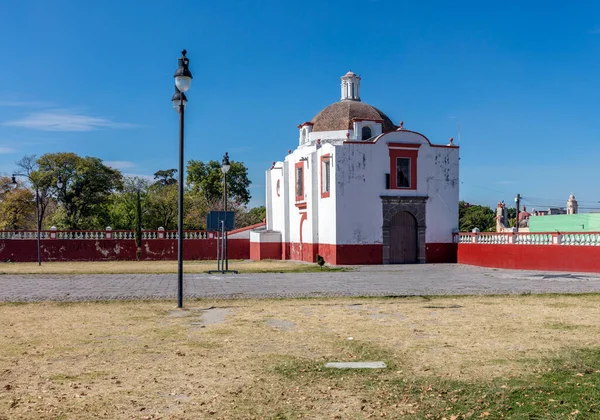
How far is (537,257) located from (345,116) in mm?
13590

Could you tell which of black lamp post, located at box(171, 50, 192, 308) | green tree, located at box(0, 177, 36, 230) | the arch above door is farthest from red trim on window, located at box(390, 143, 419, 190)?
green tree, located at box(0, 177, 36, 230)

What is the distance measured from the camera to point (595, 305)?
10.9 metres

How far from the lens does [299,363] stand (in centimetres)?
643

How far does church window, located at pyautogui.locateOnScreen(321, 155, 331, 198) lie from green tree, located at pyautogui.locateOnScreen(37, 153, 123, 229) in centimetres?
2360

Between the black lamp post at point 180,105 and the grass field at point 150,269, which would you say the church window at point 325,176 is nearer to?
the grass field at point 150,269

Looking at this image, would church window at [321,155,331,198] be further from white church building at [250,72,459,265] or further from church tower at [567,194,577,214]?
church tower at [567,194,577,214]

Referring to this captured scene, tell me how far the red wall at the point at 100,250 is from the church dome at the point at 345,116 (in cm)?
972

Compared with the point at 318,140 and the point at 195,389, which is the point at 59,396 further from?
the point at 318,140

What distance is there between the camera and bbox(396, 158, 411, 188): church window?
96.3 feet

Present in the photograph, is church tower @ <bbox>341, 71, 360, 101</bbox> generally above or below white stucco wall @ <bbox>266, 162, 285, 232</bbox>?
above

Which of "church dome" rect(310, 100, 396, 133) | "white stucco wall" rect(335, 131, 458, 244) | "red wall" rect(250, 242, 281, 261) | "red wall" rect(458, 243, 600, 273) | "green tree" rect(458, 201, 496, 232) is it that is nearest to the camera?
"red wall" rect(458, 243, 600, 273)

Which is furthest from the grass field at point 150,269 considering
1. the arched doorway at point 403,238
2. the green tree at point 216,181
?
the green tree at point 216,181

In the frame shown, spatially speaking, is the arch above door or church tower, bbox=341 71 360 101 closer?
the arch above door

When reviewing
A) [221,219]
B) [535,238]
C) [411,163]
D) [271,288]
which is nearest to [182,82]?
[271,288]
